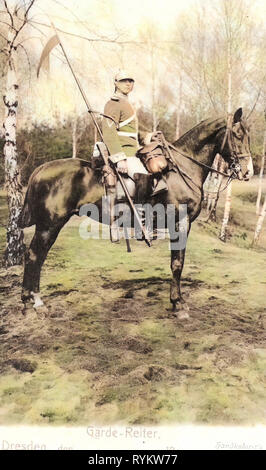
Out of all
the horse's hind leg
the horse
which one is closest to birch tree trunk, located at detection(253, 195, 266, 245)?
the horse

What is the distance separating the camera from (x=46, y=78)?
4.52 meters

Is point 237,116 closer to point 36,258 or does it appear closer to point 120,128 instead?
point 120,128

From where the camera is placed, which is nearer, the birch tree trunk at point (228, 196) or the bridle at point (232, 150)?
the bridle at point (232, 150)

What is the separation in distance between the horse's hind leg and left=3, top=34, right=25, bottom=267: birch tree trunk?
0.54 m

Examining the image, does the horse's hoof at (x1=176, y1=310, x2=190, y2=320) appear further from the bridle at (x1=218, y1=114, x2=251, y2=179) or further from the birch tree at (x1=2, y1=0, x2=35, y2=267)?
the birch tree at (x1=2, y1=0, x2=35, y2=267)

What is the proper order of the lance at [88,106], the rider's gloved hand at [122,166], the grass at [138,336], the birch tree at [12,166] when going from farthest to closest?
1. the birch tree at [12,166]
2. the rider's gloved hand at [122,166]
3. the lance at [88,106]
4. the grass at [138,336]

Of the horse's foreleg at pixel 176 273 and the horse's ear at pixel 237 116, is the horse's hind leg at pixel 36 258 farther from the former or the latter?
the horse's ear at pixel 237 116

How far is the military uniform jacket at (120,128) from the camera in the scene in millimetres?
3812

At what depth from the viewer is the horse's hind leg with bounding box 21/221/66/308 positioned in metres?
4.05

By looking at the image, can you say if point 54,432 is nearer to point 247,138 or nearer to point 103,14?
point 247,138

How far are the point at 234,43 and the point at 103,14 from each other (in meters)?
1.81

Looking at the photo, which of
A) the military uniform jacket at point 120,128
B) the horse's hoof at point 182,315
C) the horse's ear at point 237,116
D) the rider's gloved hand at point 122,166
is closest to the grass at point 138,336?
the horse's hoof at point 182,315
